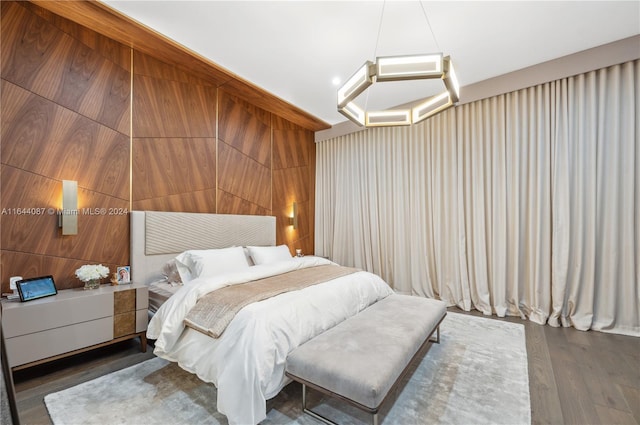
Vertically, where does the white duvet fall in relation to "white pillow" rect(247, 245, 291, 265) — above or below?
below

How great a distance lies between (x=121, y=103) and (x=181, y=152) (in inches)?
30.2

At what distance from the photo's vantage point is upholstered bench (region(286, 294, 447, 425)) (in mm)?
1579

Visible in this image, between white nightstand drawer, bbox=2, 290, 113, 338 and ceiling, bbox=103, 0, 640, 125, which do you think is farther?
ceiling, bbox=103, 0, 640, 125

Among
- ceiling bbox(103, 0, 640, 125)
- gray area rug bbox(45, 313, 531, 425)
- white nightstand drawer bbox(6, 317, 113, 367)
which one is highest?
ceiling bbox(103, 0, 640, 125)

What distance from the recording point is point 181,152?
3629 mm

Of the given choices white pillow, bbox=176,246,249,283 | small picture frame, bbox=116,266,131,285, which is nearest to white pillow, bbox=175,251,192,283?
white pillow, bbox=176,246,249,283

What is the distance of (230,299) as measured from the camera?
216 cm

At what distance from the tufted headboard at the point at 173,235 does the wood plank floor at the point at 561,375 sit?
79 cm

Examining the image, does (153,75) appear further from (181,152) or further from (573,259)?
(573,259)

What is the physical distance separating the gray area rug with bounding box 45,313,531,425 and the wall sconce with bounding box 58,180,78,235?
4.38 ft

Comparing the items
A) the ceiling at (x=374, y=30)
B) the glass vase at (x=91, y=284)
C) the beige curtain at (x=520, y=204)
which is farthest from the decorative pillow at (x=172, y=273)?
the beige curtain at (x=520, y=204)

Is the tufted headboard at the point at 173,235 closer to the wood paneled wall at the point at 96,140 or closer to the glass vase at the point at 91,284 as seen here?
the wood paneled wall at the point at 96,140

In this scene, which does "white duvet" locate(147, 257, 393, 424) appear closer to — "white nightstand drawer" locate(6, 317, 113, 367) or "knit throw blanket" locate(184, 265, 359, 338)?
"knit throw blanket" locate(184, 265, 359, 338)

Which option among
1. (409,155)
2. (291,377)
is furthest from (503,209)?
(291,377)
